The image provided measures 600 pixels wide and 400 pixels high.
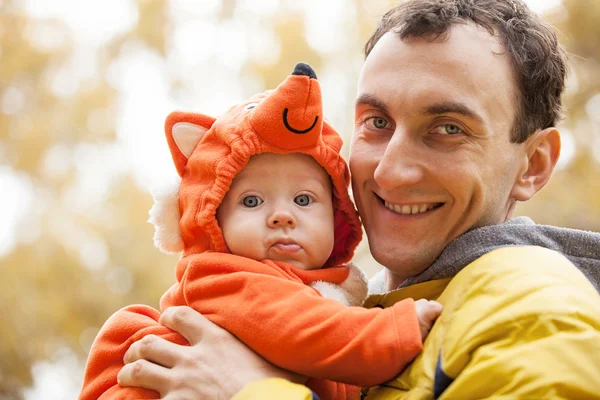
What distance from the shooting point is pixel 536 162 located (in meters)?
1.94

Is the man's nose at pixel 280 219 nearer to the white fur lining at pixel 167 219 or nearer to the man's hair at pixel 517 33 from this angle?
the white fur lining at pixel 167 219

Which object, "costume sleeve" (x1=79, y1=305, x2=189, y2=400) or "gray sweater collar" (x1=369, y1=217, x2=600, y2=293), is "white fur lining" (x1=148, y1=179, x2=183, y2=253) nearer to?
"costume sleeve" (x1=79, y1=305, x2=189, y2=400)

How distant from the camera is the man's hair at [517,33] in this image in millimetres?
1812

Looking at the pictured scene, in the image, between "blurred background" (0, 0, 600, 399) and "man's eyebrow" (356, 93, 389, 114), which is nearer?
"man's eyebrow" (356, 93, 389, 114)

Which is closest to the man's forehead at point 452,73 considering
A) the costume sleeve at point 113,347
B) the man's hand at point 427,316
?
the man's hand at point 427,316

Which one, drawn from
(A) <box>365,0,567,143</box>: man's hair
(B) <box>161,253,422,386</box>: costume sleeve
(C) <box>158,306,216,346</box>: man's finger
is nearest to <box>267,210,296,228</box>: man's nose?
(B) <box>161,253,422,386</box>: costume sleeve

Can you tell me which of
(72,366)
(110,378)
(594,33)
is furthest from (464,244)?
(594,33)

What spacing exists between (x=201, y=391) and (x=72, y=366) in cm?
485

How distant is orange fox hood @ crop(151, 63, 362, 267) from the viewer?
1652 mm

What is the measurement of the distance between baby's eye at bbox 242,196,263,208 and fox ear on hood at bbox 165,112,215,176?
236mm

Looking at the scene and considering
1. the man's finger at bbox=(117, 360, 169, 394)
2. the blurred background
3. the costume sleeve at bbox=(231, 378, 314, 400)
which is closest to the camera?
the costume sleeve at bbox=(231, 378, 314, 400)

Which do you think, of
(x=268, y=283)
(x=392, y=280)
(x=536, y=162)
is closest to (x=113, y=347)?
(x=268, y=283)

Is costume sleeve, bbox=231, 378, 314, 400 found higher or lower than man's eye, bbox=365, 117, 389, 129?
lower

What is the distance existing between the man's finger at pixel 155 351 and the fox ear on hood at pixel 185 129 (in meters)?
0.47
